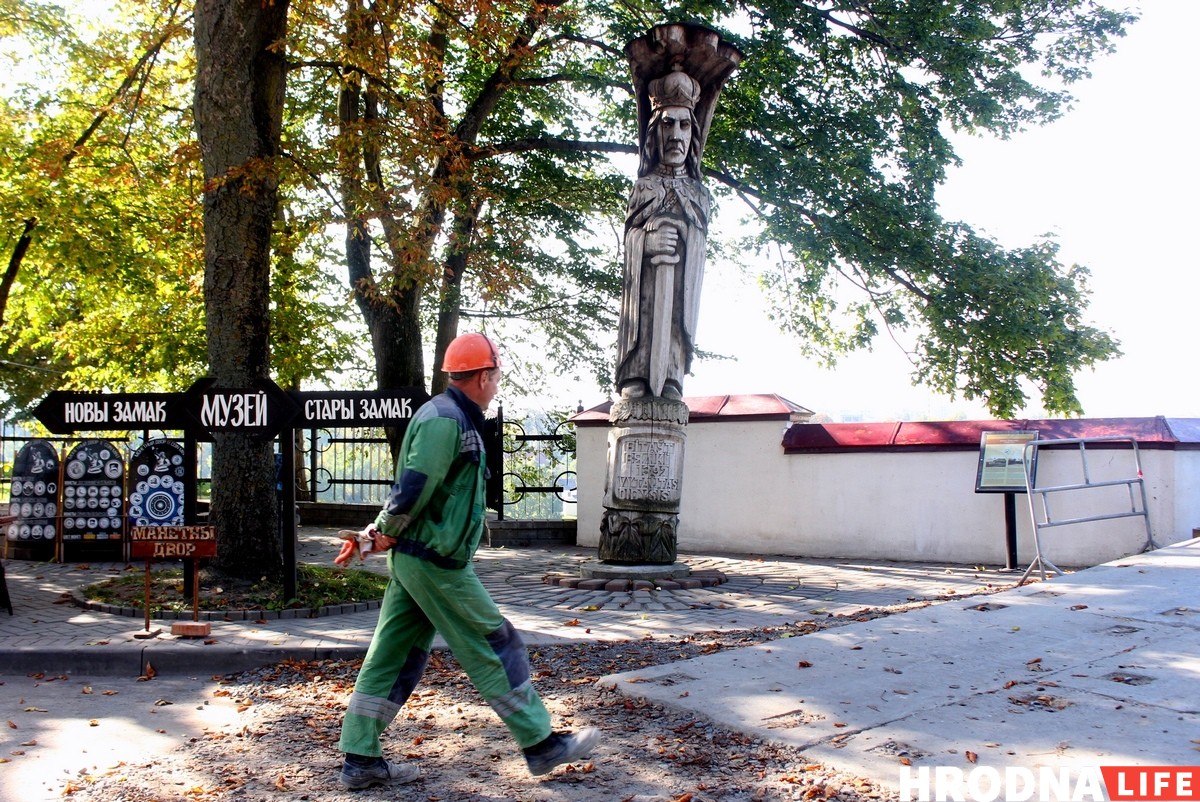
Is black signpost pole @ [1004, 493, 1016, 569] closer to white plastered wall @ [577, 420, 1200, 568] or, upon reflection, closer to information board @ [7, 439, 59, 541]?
white plastered wall @ [577, 420, 1200, 568]

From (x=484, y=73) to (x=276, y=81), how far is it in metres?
7.80

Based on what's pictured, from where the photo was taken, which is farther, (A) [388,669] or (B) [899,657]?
(B) [899,657]

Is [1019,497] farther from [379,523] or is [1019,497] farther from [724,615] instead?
[379,523]

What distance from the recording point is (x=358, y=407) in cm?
884

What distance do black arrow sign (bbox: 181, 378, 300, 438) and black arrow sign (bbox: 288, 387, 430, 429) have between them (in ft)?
0.45

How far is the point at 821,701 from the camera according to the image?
490 centimetres

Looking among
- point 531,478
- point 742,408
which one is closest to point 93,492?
point 531,478

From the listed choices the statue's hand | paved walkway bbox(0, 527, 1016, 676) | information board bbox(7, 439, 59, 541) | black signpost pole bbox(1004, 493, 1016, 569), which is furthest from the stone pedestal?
information board bbox(7, 439, 59, 541)

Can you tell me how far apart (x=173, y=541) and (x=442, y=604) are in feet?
14.6

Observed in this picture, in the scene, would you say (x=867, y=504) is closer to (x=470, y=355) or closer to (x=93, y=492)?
(x=470, y=355)

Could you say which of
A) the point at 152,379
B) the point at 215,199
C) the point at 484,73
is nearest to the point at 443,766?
the point at 215,199

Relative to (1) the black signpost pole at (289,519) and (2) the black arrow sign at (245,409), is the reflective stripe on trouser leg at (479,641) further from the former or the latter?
(2) the black arrow sign at (245,409)

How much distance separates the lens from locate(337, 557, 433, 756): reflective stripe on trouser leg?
171 inches

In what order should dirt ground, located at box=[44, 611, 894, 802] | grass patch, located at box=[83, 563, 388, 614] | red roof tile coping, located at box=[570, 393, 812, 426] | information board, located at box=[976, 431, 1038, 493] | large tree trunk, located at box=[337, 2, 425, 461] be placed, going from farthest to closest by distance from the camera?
red roof tile coping, located at box=[570, 393, 812, 426] < large tree trunk, located at box=[337, 2, 425, 461] < information board, located at box=[976, 431, 1038, 493] < grass patch, located at box=[83, 563, 388, 614] < dirt ground, located at box=[44, 611, 894, 802]
